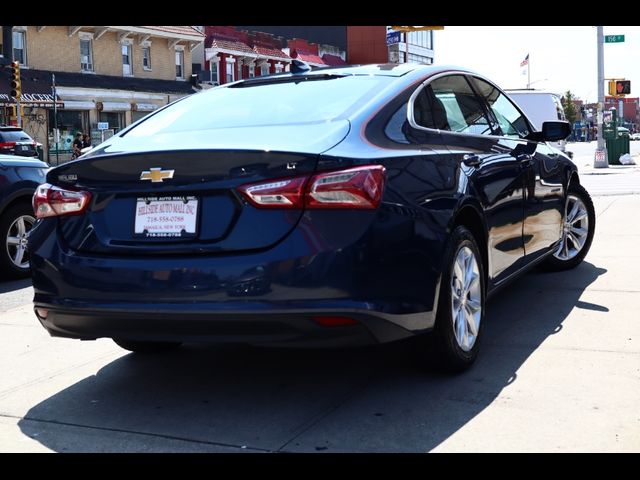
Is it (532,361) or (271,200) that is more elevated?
(271,200)

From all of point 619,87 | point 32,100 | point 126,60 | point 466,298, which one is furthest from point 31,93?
point 466,298

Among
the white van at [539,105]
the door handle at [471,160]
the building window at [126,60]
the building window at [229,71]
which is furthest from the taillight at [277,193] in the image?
the building window at [229,71]

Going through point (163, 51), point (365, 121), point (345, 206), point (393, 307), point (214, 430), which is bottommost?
point (214, 430)

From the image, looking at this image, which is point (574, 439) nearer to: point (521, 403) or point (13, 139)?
point (521, 403)

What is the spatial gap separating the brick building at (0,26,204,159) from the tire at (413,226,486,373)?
117 feet

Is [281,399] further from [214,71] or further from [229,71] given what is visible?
[229,71]

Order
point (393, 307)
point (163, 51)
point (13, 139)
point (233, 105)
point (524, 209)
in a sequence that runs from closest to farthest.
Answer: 1. point (393, 307)
2. point (233, 105)
3. point (524, 209)
4. point (13, 139)
5. point (163, 51)

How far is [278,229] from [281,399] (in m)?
0.96

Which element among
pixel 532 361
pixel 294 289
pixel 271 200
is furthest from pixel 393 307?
pixel 532 361

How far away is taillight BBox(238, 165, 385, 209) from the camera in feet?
11.3

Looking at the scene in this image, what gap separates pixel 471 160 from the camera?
4.47 m

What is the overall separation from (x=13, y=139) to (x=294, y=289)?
75.8ft

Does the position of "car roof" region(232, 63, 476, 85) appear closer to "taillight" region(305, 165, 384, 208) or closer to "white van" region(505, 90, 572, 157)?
"taillight" region(305, 165, 384, 208)

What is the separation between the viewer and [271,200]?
3.45 meters
